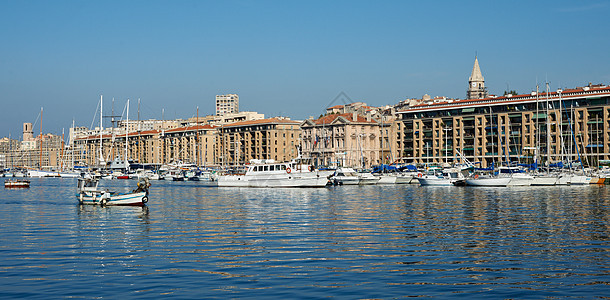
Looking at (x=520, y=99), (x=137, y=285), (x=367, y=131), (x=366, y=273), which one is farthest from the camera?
(x=367, y=131)

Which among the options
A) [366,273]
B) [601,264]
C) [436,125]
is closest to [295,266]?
[366,273]

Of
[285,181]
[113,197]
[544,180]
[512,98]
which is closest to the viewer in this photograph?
[113,197]

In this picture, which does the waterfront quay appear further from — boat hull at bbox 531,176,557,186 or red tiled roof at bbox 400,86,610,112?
boat hull at bbox 531,176,557,186

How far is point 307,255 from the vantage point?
28.3 metres

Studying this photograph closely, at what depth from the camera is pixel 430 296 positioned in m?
20.7

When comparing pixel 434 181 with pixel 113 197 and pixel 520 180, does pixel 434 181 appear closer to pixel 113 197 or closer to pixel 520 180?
pixel 520 180

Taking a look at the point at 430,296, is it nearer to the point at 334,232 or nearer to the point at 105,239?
the point at 334,232

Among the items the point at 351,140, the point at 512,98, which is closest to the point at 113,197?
the point at 512,98

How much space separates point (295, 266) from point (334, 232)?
1117 cm

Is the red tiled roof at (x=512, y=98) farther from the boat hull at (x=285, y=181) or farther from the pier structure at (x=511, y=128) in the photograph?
the boat hull at (x=285, y=181)

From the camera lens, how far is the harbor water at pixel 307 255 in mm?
21812

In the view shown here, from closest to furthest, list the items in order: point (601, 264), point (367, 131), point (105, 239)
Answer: point (601, 264)
point (105, 239)
point (367, 131)

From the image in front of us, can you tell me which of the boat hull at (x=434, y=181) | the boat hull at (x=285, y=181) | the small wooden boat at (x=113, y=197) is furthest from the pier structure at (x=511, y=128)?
the small wooden boat at (x=113, y=197)

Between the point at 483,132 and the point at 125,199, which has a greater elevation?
the point at 483,132
